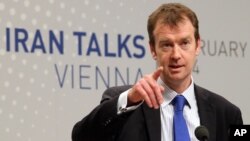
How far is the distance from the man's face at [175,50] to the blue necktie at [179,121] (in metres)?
0.08

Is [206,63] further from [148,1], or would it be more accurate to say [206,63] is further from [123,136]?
[123,136]

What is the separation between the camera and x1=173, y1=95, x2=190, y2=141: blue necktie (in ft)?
8.87

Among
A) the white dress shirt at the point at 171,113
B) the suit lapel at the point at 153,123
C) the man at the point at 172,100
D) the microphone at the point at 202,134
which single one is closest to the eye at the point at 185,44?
the man at the point at 172,100

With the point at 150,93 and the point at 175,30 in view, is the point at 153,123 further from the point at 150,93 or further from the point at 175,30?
the point at 150,93

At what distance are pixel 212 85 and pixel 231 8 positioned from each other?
2.11ft

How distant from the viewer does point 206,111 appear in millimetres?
2809

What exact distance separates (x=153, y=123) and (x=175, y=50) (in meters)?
0.33

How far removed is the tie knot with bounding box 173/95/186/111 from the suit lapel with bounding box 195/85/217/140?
9cm

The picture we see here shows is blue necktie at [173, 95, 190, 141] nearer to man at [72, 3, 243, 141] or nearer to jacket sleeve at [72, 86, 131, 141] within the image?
man at [72, 3, 243, 141]

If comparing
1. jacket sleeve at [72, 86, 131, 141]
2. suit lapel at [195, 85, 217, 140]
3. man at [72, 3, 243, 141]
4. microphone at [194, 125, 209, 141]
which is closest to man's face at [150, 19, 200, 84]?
man at [72, 3, 243, 141]

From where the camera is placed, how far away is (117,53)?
4359 mm

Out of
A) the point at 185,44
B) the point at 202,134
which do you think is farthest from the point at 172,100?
the point at 202,134

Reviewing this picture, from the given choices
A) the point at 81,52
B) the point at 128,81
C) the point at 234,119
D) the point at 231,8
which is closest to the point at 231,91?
the point at 231,8

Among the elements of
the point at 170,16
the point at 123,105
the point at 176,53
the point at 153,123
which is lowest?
the point at 153,123
